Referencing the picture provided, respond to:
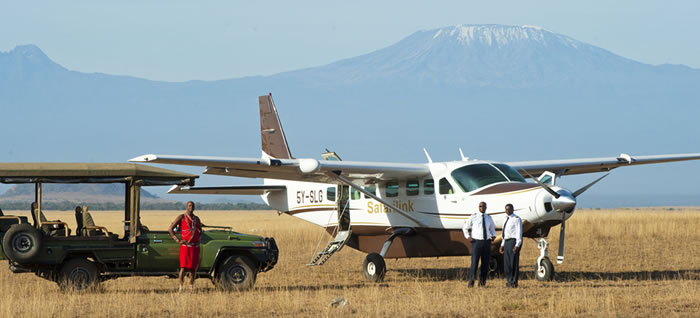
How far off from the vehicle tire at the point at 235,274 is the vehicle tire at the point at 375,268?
3.86 m

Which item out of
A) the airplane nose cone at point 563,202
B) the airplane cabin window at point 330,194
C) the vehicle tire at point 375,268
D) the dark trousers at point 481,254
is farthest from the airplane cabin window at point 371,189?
the airplane nose cone at point 563,202

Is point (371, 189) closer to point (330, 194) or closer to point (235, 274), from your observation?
point (330, 194)

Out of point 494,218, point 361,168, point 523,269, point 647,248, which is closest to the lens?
point 494,218

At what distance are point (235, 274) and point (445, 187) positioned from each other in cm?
514

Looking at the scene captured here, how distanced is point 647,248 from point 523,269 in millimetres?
7241

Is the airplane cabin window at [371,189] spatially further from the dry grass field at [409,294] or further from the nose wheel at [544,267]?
the nose wheel at [544,267]

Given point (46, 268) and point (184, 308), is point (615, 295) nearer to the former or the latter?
point (184, 308)

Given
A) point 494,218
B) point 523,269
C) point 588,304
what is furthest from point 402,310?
point 523,269

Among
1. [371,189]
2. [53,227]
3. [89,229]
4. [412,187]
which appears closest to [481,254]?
[412,187]

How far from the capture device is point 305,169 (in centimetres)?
1783

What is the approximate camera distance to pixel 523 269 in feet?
73.2

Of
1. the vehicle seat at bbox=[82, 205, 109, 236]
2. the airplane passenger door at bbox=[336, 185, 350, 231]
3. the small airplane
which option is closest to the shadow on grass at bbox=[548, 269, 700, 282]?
the small airplane

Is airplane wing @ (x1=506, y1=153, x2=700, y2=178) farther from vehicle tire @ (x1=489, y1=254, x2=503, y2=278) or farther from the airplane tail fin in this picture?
the airplane tail fin

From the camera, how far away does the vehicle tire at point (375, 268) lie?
1955 cm
